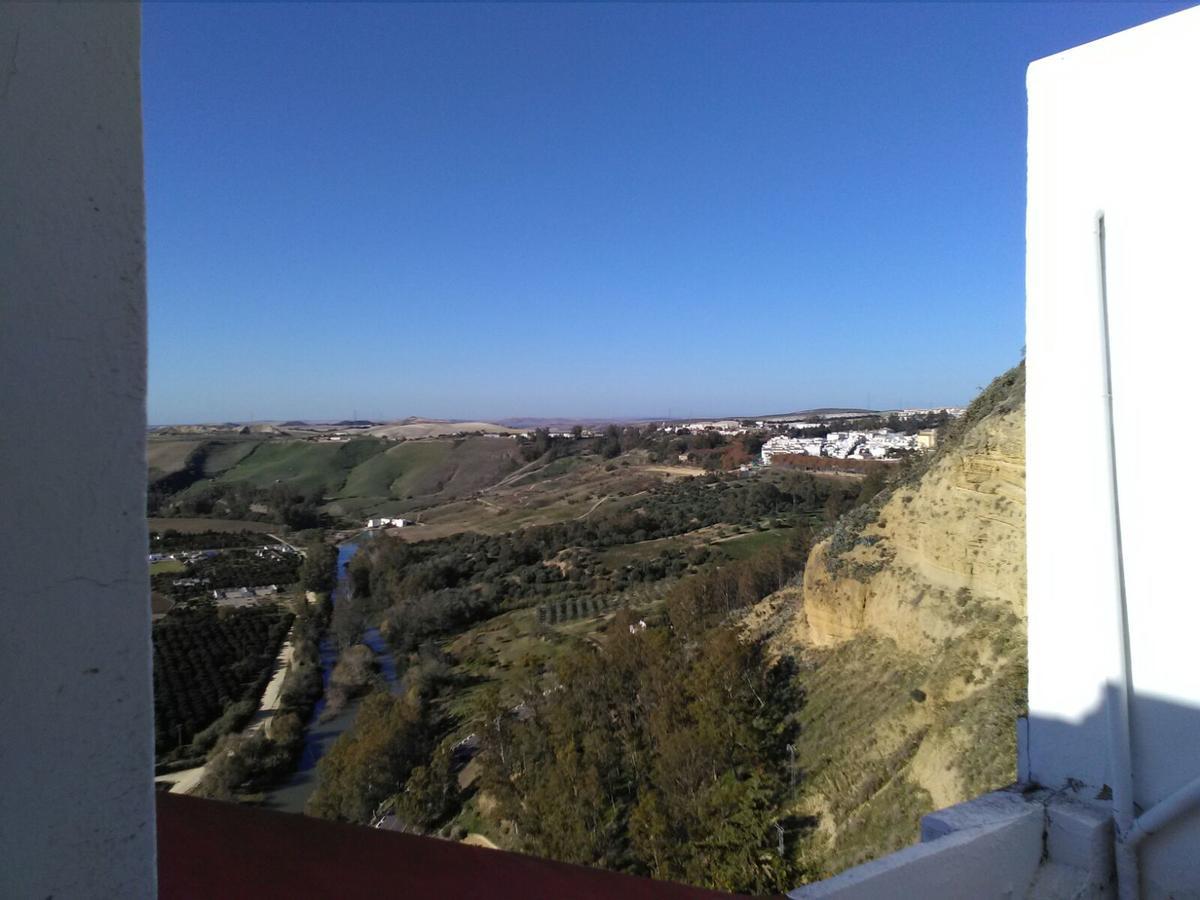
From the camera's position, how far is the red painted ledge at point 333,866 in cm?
102

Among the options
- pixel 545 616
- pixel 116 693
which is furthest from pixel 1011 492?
pixel 545 616

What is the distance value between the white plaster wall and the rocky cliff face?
7147mm

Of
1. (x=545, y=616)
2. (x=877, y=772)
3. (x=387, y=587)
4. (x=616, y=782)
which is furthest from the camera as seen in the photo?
(x=387, y=587)

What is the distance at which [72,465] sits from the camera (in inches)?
31.5

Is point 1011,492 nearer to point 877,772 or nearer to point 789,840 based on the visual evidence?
point 877,772

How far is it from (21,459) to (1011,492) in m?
10.3

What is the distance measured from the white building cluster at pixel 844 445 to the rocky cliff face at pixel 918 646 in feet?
82.0

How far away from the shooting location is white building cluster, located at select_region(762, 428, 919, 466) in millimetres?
38781

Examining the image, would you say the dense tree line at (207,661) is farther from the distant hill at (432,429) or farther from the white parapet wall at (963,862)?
the distant hill at (432,429)

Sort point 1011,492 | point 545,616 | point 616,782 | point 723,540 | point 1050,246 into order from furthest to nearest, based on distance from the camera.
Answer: point 723,540 → point 545,616 → point 616,782 → point 1011,492 → point 1050,246

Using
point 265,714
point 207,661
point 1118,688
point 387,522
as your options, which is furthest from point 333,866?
point 387,522

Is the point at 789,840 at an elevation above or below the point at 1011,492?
below

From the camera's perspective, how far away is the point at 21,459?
77 cm

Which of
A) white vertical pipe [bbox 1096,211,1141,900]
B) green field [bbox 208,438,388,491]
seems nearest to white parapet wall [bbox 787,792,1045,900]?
white vertical pipe [bbox 1096,211,1141,900]
